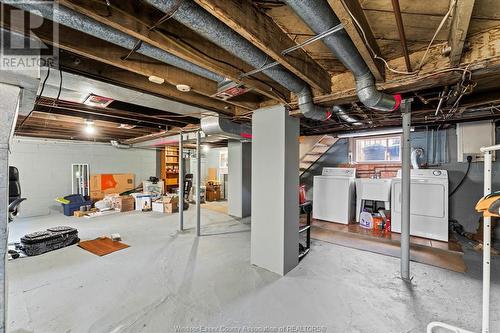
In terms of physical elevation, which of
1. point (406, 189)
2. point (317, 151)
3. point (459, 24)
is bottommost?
point (406, 189)

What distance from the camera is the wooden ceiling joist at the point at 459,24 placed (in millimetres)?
967

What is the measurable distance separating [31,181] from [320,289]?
22.8 feet

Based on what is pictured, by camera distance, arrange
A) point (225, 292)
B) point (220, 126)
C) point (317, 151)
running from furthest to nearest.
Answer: point (317, 151)
point (220, 126)
point (225, 292)

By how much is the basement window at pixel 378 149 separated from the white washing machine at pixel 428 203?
81 cm

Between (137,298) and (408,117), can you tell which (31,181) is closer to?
(137,298)

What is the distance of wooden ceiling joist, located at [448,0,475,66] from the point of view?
97 centimetres

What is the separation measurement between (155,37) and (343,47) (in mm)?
1132

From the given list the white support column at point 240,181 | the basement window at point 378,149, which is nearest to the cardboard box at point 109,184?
the white support column at point 240,181

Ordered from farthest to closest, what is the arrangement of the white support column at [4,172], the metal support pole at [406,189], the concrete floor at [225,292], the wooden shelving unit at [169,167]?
the wooden shelving unit at [169,167] → the metal support pole at [406,189] → the concrete floor at [225,292] → the white support column at [4,172]

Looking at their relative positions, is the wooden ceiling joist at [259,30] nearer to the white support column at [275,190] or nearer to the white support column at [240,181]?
the white support column at [275,190]

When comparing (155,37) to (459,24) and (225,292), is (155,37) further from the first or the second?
(225,292)

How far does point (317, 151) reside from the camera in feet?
17.4

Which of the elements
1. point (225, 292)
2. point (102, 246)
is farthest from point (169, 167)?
point (225, 292)

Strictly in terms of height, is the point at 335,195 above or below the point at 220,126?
below
